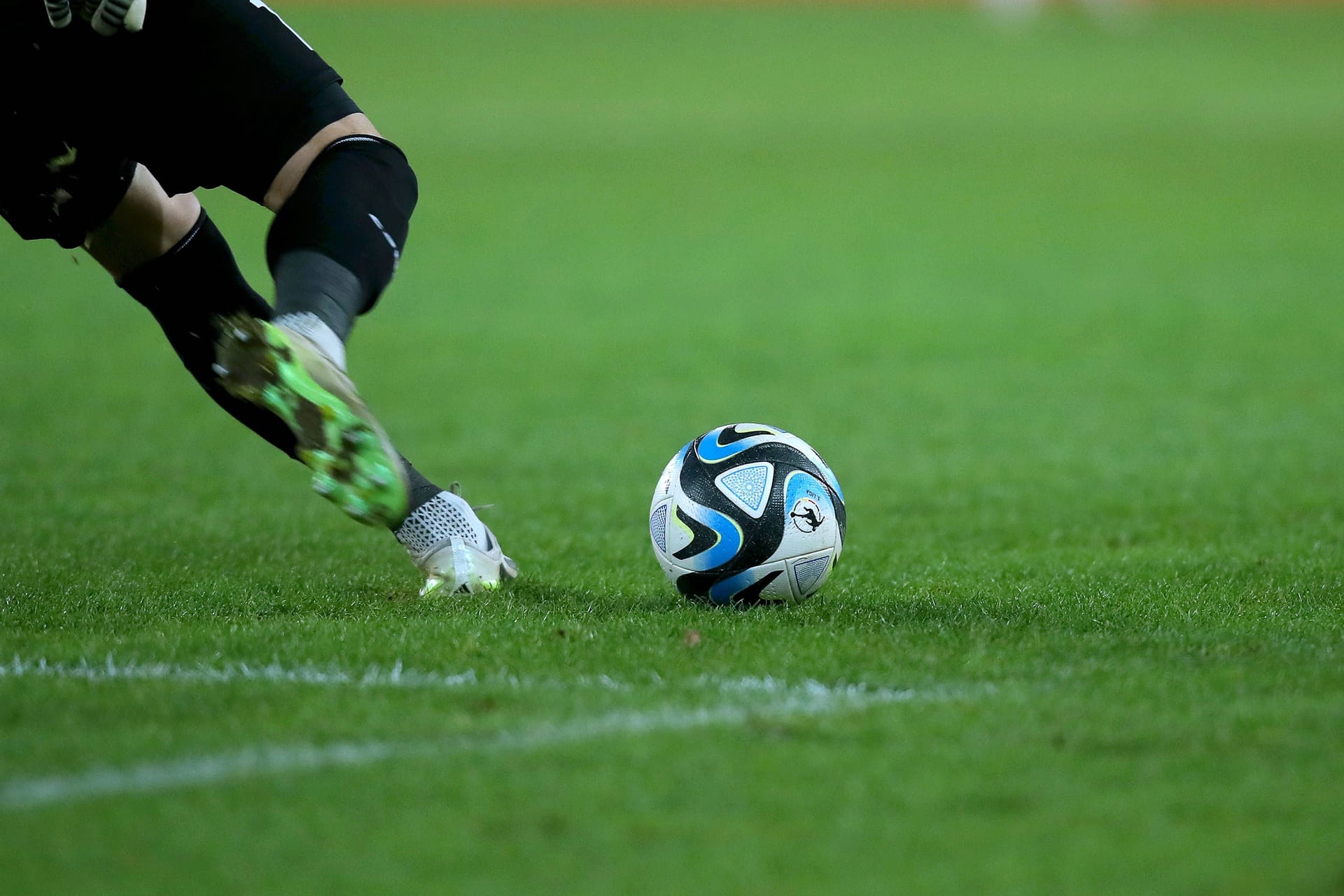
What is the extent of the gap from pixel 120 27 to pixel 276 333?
0.90 meters

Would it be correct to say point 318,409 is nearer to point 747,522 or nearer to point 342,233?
point 342,233

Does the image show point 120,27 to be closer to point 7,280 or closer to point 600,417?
point 600,417

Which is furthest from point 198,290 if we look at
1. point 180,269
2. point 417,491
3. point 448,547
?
point 448,547

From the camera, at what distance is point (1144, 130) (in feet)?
84.6

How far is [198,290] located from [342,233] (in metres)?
1.01

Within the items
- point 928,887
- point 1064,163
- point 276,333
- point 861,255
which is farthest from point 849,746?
point 1064,163

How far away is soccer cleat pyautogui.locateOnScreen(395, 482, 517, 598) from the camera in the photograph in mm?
4406

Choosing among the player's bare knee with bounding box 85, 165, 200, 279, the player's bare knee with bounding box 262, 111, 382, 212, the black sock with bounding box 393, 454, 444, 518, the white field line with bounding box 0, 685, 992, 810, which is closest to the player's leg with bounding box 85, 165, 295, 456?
the player's bare knee with bounding box 85, 165, 200, 279

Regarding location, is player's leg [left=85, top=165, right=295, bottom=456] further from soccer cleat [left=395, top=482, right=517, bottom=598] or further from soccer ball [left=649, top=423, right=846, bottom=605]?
soccer ball [left=649, top=423, right=846, bottom=605]

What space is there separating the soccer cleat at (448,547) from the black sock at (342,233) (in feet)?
2.86

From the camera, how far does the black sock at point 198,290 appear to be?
4398mm

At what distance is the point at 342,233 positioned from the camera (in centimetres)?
360

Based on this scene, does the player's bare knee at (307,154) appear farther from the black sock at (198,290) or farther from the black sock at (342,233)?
the black sock at (198,290)

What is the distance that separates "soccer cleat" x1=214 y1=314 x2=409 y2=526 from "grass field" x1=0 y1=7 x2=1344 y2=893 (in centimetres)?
40
